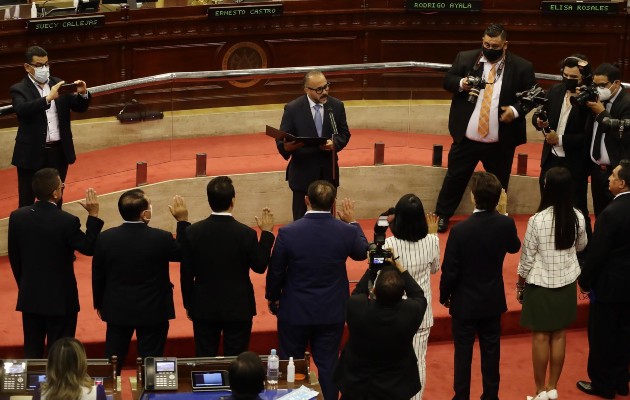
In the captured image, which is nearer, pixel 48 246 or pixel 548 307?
pixel 48 246

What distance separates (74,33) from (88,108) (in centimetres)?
218

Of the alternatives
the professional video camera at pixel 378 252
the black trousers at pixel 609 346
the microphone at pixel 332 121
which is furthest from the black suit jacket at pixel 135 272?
the black trousers at pixel 609 346

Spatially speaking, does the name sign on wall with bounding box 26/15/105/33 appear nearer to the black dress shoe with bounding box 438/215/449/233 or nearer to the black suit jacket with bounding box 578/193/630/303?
the black dress shoe with bounding box 438/215/449/233

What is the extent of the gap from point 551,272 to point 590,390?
96 cm

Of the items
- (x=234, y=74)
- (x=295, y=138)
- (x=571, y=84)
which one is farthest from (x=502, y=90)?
(x=234, y=74)

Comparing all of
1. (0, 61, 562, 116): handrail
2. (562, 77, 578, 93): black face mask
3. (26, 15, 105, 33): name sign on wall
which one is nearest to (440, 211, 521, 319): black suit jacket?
(562, 77, 578, 93): black face mask

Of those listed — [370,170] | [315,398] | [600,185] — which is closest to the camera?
[315,398]

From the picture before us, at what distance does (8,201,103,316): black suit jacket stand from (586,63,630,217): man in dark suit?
3.36 meters

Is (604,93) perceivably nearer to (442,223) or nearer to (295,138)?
(442,223)

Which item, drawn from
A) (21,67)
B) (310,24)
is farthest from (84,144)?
(310,24)

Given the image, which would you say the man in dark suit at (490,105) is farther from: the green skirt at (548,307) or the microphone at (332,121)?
the green skirt at (548,307)

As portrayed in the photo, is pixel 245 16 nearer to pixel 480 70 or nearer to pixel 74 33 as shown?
pixel 74 33

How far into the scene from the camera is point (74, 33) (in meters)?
10.1

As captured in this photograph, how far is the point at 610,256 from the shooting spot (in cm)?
659
